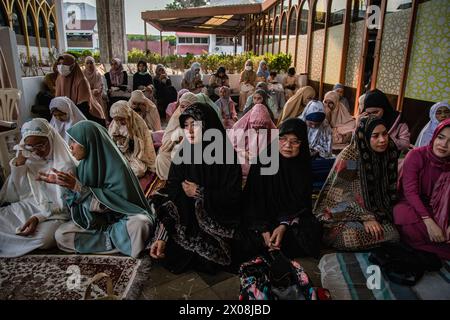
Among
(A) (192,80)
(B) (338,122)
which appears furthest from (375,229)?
(A) (192,80)

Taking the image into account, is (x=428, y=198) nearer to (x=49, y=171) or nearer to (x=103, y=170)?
(x=103, y=170)

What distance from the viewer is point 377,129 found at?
2.19 metres

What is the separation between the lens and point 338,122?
173 inches

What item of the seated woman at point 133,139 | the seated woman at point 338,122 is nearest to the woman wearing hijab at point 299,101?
the seated woman at point 338,122

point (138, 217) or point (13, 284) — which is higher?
point (138, 217)

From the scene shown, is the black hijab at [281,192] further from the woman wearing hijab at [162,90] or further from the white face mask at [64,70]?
the woman wearing hijab at [162,90]

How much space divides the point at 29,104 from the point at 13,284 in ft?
13.6

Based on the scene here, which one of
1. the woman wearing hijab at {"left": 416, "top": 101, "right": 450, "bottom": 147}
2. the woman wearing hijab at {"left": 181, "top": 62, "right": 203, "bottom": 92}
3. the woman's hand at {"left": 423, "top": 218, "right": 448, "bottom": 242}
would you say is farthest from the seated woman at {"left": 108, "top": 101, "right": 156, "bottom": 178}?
the woman wearing hijab at {"left": 181, "top": 62, "right": 203, "bottom": 92}

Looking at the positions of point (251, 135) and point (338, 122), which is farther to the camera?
point (338, 122)

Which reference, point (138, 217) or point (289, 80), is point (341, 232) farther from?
point (289, 80)

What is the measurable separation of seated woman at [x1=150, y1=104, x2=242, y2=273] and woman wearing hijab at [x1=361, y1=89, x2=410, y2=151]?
202 centimetres

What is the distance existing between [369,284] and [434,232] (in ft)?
1.89

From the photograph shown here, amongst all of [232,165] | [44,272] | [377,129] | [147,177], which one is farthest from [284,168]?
[147,177]

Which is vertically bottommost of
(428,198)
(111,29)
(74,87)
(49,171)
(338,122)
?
(428,198)
